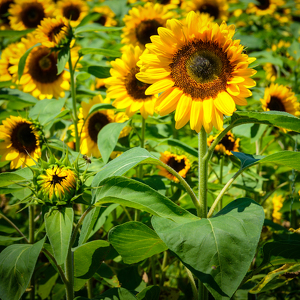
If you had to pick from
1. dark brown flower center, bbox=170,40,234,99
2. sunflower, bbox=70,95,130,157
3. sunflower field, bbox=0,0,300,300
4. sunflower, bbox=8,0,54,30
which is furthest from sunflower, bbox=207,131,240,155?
sunflower, bbox=8,0,54,30

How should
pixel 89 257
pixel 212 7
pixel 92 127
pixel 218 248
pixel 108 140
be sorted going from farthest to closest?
1. pixel 212 7
2. pixel 92 127
3. pixel 108 140
4. pixel 89 257
5. pixel 218 248

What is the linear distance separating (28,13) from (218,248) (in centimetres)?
245

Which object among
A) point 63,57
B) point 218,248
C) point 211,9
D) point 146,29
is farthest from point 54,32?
point 211,9

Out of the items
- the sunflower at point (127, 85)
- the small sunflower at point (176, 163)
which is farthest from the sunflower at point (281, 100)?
the sunflower at point (127, 85)

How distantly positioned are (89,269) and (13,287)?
0.85 ft

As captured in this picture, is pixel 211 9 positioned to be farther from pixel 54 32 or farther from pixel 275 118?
pixel 275 118

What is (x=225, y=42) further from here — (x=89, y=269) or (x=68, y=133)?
(x=68, y=133)

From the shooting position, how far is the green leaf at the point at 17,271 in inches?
37.4

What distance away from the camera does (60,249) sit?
2.72ft

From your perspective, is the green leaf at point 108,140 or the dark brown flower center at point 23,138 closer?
the green leaf at point 108,140

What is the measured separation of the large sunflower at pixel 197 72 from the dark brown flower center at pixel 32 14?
1.76m

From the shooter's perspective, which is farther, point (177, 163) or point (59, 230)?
point (177, 163)

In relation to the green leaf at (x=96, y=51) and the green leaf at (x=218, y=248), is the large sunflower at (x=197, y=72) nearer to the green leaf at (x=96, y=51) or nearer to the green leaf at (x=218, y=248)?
the green leaf at (x=218, y=248)

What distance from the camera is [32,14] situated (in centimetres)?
250
